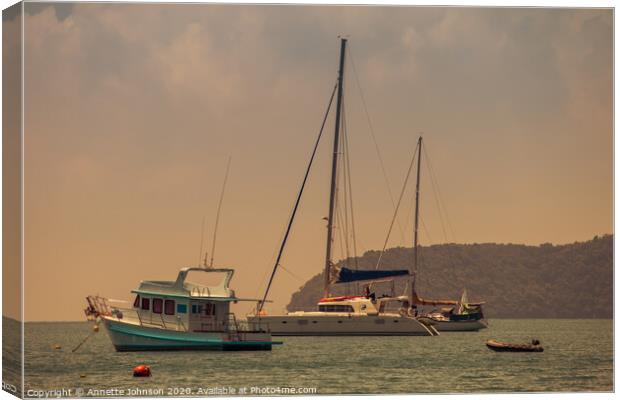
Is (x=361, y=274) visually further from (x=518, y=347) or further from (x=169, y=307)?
(x=169, y=307)

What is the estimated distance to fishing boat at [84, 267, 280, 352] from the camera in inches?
1410

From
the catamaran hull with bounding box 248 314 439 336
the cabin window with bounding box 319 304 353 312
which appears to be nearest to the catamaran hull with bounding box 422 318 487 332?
the catamaran hull with bounding box 248 314 439 336

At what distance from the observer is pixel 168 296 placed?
117 feet

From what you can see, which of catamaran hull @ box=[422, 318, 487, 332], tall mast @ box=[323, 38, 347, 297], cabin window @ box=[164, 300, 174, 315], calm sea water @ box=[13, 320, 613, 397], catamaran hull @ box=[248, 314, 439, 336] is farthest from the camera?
catamaran hull @ box=[422, 318, 487, 332]

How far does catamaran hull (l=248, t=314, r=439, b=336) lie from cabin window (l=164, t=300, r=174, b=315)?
997cm

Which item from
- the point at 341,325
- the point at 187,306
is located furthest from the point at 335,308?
the point at 187,306

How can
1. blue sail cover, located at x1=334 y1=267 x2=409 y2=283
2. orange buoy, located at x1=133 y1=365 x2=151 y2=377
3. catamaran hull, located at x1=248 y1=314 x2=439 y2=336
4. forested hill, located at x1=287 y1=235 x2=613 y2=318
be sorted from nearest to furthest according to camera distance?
1. orange buoy, located at x1=133 y1=365 x2=151 y2=377
2. forested hill, located at x1=287 y1=235 x2=613 y2=318
3. blue sail cover, located at x1=334 y1=267 x2=409 y2=283
4. catamaran hull, located at x1=248 y1=314 x2=439 y2=336

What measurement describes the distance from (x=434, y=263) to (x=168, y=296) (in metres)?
11.7

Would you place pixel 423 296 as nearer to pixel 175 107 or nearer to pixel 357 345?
pixel 357 345

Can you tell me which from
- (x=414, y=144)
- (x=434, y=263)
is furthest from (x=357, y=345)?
(x=414, y=144)

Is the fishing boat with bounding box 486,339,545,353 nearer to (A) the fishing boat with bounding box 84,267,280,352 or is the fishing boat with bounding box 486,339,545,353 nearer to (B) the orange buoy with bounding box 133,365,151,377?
(A) the fishing boat with bounding box 84,267,280,352

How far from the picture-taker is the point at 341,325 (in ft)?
160

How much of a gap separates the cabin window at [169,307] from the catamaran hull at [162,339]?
411 millimetres

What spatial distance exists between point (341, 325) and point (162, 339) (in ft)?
42.3
